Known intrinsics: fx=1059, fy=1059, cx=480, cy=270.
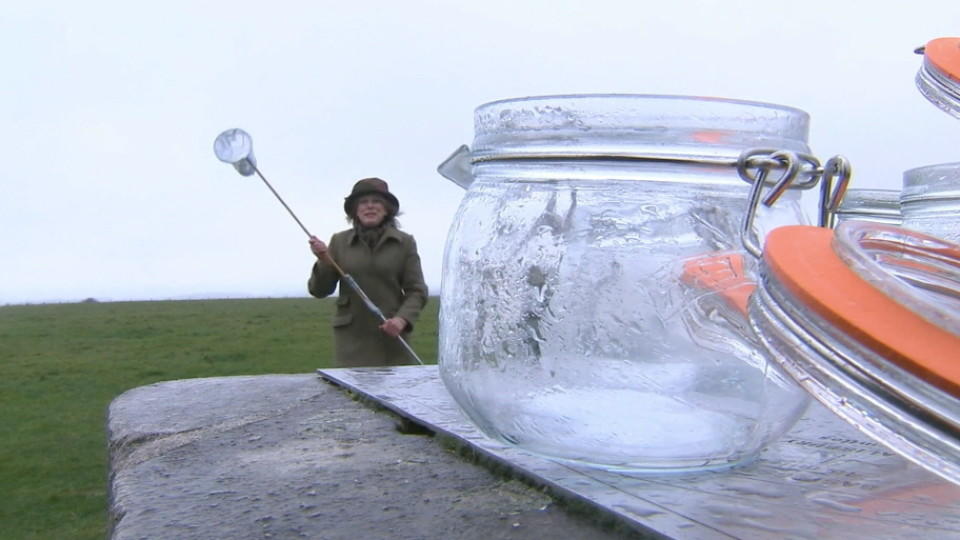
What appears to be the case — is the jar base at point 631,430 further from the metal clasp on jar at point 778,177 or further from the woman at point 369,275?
the woman at point 369,275

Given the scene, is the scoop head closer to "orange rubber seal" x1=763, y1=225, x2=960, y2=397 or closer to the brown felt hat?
the brown felt hat

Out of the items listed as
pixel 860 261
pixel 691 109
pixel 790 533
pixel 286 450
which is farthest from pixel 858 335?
pixel 286 450

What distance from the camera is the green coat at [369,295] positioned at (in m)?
3.83

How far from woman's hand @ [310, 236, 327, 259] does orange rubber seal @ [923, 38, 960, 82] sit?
2.89m

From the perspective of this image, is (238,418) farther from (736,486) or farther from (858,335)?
(858,335)

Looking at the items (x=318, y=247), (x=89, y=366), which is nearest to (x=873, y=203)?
(x=318, y=247)

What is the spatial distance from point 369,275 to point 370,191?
1.00 feet

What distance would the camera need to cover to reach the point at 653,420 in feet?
3.10

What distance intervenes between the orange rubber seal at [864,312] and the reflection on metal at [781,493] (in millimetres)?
249

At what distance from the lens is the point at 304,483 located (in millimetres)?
1123

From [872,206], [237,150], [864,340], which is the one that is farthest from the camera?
[237,150]

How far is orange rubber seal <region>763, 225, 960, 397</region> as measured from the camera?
0.55 m

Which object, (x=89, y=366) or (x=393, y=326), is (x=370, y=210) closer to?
(x=393, y=326)

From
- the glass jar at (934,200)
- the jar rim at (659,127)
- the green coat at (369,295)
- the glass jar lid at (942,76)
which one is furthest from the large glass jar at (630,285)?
the green coat at (369,295)
